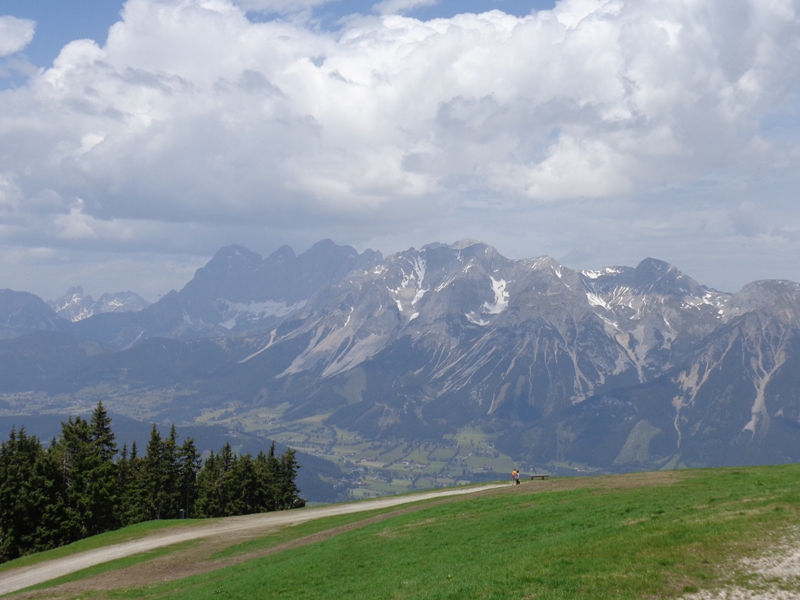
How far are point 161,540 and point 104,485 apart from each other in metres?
18.2

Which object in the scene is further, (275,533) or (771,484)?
(275,533)

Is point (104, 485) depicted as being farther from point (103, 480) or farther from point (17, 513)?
point (17, 513)

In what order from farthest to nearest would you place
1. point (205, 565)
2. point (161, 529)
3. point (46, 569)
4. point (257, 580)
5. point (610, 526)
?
point (161, 529)
point (46, 569)
point (205, 565)
point (257, 580)
point (610, 526)

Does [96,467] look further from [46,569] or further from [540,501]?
[540,501]

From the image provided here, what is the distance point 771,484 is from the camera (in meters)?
43.2

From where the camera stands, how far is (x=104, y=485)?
7481cm

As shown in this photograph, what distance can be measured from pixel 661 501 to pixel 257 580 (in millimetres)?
23624

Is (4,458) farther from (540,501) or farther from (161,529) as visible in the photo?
(540,501)

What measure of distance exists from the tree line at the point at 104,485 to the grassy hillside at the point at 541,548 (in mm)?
28339

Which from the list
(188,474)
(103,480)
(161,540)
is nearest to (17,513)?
(103,480)

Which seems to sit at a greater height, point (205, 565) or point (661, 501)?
point (661, 501)

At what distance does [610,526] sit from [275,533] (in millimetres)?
33739

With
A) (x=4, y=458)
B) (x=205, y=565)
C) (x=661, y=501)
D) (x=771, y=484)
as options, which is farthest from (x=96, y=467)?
(x=771, y=484)

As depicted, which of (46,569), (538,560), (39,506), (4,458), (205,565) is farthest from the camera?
(4,458)
